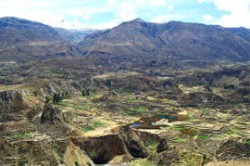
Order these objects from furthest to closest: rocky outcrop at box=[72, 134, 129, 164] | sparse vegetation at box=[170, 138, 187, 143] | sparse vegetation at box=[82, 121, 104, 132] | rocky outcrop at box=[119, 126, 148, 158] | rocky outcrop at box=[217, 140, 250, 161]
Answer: sparse vegetation at box=[82, 121, 104, 132] < sparse vegetation at box=[170, 138, 187, 143] < rocky outcrop at box=[119, 126, 148, 158] < rocky outcrop at box=[72, 134, 129, 164] < rocky outcrop at box=[217, 140, 250, 161]

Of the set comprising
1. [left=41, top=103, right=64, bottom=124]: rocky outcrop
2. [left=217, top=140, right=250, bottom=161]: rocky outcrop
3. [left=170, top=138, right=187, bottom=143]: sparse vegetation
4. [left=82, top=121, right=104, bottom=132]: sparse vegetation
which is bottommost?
[left=170, top=138, right=187, bottom=143]: sparse vegetation

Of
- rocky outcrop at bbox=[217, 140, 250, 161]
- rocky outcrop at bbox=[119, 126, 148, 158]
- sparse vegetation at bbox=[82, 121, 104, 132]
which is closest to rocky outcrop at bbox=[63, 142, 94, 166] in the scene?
rocky outcrop at bbox=[119, 126, 148, 158]

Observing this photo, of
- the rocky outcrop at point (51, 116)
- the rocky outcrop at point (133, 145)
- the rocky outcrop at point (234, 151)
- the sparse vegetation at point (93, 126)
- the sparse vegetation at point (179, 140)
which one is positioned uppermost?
the rocky outcrop at point (51, 116)

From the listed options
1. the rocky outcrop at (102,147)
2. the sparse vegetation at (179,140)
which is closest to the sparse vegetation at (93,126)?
the rocky outcrop at (102,147)

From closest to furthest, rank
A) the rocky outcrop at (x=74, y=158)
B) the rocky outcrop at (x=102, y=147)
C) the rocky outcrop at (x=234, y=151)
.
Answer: the rocky outcrop at (x=234, y=151)
the rocky outcrop at (x=74, y=158)
the rocky outcrop at (x=102, y=147)

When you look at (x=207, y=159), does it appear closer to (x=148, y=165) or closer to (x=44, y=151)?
(x=148, y=165)

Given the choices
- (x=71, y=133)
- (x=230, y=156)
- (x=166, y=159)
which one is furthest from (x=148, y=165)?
(x=71, y=133)

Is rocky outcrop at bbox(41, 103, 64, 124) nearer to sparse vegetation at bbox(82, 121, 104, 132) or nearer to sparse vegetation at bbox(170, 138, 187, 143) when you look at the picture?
sparse vegetation at bbox(82, 121, 104, 132)

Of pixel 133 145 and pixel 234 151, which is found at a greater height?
pixel 234 151

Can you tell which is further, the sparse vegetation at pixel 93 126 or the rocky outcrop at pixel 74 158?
the sparse vegetation at pixel 93 126

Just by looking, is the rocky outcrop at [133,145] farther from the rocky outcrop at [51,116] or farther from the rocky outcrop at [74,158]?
the rocky outcrop at [51,116]

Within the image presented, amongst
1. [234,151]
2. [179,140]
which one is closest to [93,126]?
[179,140]

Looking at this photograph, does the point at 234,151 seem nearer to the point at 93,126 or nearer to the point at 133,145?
the point at 133,145
